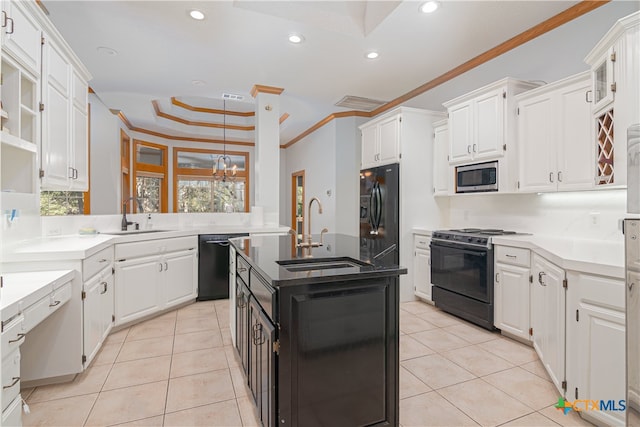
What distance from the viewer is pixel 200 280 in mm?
4160

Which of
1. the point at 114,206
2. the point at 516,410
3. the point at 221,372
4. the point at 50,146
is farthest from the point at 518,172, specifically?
the point at 114,206

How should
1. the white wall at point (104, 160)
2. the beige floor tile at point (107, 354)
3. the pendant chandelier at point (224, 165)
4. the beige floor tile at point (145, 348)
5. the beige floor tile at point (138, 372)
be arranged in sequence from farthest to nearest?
1. the pendant chandelier at point (224, 165)
2. the white wall at point (104, 160)
3. the beige floor tile at point (145, 348)
4. the beige floor tile at point (107, 354)
5. the beige floor tile at point (138, 372)

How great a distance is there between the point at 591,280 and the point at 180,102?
21.1ft

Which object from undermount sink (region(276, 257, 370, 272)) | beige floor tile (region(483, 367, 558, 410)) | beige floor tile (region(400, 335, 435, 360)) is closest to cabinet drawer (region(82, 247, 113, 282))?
undermount sink (region(276, 257, 370, 272))

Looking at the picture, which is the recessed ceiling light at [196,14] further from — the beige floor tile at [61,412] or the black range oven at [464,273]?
the black range oven at [464,273]

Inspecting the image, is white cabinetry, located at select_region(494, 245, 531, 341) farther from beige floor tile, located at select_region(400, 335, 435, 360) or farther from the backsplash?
beige floor tile, located at select_region(400, 335, 435, 360)

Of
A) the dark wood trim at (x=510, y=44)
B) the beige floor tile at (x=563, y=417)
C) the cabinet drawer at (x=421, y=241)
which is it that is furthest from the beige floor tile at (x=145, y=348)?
the dark wood trim at (x=510, y=44)

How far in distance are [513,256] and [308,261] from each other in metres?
2.05

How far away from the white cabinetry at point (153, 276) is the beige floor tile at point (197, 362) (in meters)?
0.90

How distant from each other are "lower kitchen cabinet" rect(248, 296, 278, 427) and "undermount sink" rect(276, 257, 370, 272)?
0.28 metres

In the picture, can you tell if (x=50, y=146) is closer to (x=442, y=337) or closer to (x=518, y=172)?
(x=442, y=337)

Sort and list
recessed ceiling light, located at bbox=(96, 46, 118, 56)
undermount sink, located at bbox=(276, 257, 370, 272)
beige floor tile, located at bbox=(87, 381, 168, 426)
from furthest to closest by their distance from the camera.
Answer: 1. recessed ceiling light, located at bbox=(96, 46, 118, 56)
2. beige floor tile, located at bbox=(87, 381, 168, 426)
3. undermount sink, located at bbox=(276, 257, 370, 272)

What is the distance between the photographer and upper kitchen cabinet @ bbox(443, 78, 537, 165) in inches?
125

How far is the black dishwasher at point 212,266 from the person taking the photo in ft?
13.6
